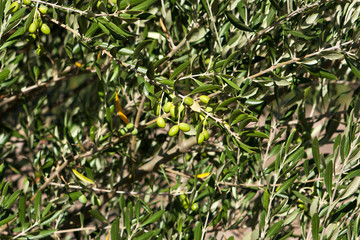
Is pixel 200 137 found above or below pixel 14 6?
below

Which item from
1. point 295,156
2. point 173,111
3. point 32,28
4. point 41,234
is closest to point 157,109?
point 173,111

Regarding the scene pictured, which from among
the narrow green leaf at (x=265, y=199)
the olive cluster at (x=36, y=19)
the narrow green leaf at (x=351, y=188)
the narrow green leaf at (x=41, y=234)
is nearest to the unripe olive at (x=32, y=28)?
the olive cluster at (x=36, y=19)

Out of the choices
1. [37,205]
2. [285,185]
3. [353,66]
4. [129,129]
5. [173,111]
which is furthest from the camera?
[129,129]

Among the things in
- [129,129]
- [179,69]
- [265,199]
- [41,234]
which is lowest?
[41,234]

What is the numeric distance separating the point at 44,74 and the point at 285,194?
3.88ft

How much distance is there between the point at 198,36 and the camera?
45.4 inches

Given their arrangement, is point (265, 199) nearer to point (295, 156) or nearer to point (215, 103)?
point (295, 156)

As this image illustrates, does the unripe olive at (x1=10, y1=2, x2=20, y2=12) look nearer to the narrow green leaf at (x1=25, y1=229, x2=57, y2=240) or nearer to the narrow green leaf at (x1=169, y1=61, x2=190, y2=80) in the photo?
the narrow green leaf at (x1=169, y1=61, x2=190, y2=80)

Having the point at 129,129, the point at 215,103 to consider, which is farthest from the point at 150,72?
the point at 129,129

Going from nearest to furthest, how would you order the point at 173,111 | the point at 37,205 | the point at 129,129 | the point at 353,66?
the point at 173,111 → the point at 353,66 → the point at 37,205 → the point at 129,129

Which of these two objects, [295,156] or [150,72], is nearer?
[150,72]

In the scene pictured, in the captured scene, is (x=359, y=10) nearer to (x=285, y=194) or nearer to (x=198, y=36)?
(x=198, y=36)

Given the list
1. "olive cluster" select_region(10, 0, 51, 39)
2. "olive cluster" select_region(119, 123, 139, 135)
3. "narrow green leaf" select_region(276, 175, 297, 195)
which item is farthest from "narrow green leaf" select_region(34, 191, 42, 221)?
"narrow green leaf" select_region(276, 175, 297, 195)

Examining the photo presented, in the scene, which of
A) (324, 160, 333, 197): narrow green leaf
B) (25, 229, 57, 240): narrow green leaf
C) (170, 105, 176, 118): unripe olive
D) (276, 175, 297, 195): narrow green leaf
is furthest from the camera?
(25, 229, 57, 240): narrow green leaf
